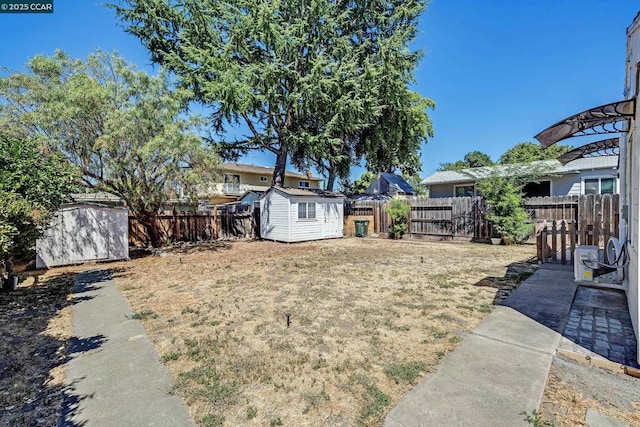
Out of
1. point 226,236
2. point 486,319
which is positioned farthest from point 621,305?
point 226,236

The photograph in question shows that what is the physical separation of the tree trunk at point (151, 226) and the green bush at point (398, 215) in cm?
1087

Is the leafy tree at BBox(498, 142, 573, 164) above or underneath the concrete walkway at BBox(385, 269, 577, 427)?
above

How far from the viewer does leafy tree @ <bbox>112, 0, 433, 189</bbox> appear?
46.3 ft

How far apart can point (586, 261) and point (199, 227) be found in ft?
47.3

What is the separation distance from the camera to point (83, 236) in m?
8.91

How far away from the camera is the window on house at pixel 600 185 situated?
47.3 ft

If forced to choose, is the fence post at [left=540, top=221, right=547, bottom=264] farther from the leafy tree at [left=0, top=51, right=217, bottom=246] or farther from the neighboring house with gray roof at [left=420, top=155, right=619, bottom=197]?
the leafy tree at [left=0, top=51, right=217, bottom=246]

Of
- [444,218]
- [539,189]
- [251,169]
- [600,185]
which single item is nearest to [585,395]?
[444,218]

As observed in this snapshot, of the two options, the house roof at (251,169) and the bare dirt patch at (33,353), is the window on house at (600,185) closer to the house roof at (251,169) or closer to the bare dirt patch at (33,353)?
the bare dirt patch at (33,353)

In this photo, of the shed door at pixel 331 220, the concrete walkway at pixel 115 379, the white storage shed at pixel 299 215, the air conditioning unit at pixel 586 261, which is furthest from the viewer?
the shed door at pixel 331 220

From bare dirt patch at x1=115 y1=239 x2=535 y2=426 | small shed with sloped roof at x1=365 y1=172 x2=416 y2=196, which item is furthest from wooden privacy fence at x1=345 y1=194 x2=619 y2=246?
small shed with sloped roof at x1=365 y1=172 x2=416 y2=196

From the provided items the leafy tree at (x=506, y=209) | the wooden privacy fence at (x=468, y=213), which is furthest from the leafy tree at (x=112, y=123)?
the leafy tree at (x=506, y=209)

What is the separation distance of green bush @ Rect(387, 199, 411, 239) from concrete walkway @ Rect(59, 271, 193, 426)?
12.2m

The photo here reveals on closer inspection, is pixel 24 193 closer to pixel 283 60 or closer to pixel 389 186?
pixel 283 60
